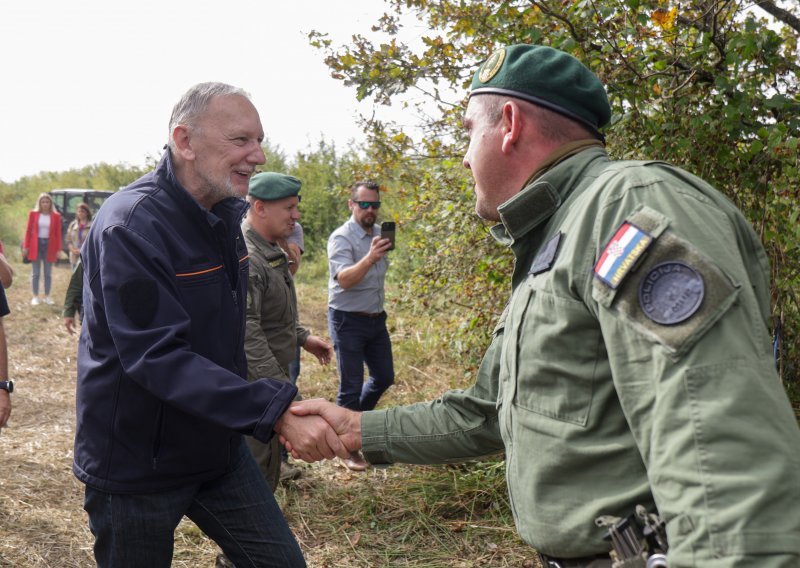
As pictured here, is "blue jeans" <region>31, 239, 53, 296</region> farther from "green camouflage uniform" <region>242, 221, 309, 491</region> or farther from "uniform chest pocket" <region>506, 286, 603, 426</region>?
"uniform chest pocket" <region>506, 286, 603, 426</region>

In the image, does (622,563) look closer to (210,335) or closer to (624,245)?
(624,245)

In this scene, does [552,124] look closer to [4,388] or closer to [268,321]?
[268,321]

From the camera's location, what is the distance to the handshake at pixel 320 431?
2.35 meters

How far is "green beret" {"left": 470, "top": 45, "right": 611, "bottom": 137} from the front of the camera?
5.69 feet

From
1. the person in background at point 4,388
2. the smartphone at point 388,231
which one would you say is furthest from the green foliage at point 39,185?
the person in background at point 4,388

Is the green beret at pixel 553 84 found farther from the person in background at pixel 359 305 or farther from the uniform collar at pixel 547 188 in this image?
the person in background at pixel 359 305

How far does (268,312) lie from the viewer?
4012 millimetres

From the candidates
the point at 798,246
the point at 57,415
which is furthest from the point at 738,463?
the point at 57,415

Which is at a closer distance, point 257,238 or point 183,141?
point 183,141

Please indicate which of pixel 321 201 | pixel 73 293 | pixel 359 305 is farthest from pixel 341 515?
pixel 321 201

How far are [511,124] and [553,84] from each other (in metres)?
0.14

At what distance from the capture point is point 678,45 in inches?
141

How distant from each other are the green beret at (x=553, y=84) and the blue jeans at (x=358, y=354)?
4.06m

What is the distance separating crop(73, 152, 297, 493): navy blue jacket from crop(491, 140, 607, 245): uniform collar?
981 millimetres
